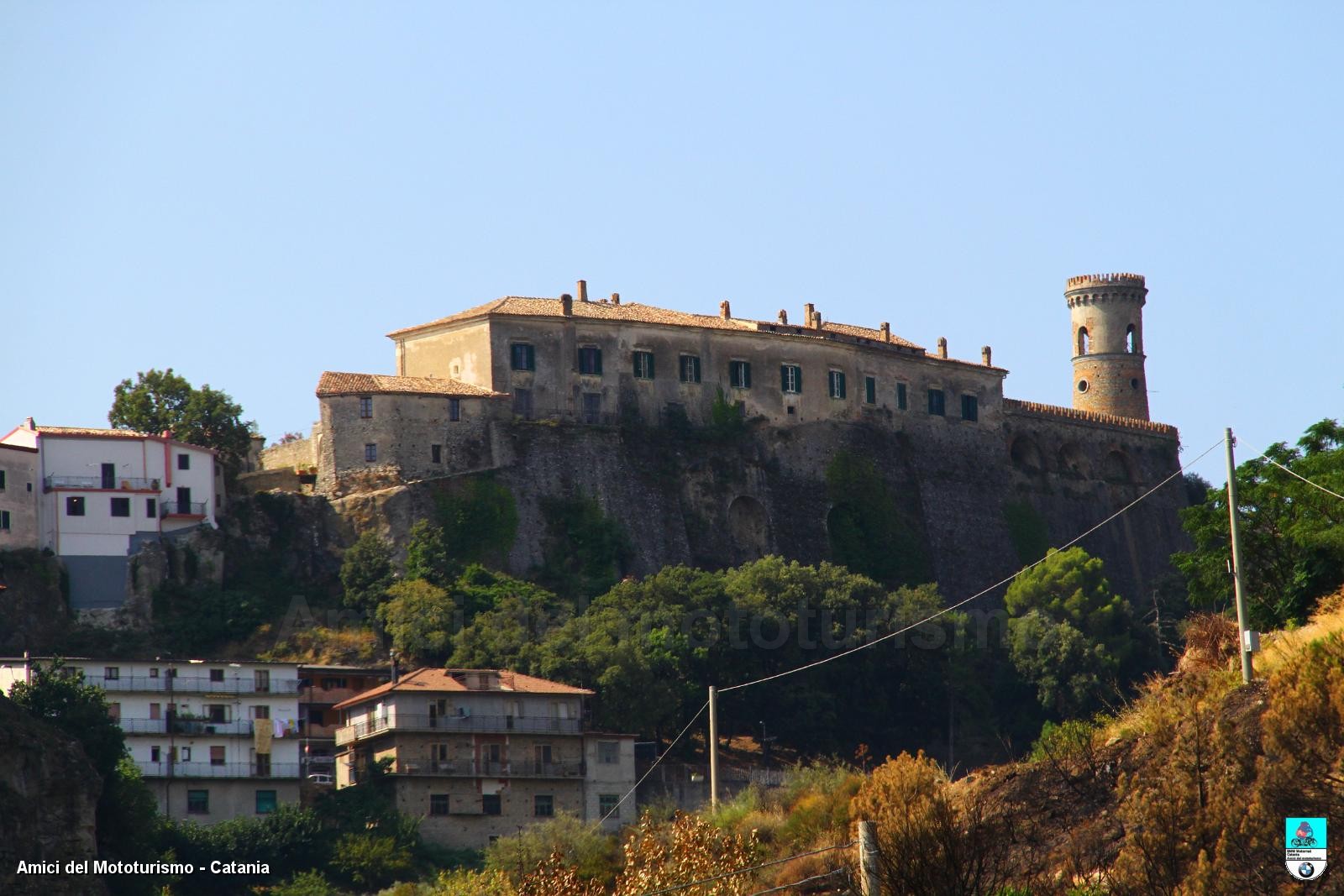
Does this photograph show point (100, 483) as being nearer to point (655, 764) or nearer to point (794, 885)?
point (655, 764)

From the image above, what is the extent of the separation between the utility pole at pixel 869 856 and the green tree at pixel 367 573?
1794 inches

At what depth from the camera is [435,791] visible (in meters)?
62.0

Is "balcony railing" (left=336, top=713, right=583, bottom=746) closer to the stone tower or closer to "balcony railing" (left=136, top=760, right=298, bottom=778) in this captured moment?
"balcony railing" (left=136, top=760, right=298, bottom=778)

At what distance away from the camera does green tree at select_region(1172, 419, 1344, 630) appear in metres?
40.1

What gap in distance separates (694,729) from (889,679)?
24.0 ft

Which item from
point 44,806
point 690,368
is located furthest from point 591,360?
point 44,806

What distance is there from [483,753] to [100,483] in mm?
15325

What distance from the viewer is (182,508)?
232ft

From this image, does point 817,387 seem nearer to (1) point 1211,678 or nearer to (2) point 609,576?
(2) point 609,576

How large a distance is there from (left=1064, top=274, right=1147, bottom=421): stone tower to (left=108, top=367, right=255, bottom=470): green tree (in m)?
37.9

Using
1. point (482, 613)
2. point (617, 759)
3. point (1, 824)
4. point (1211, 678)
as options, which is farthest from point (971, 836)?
point (482, 613)

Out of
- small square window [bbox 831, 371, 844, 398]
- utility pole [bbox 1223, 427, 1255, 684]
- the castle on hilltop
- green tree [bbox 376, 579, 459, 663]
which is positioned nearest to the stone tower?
the castle on hilltop

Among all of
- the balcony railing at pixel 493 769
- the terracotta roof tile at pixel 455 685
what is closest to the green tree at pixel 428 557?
the terracotta roof tile at pixel 455 685

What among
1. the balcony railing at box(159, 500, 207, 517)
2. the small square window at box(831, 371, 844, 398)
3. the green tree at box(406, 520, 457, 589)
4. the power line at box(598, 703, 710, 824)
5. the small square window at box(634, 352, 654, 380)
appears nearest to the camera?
the power line at box(598, 703, 710, 824)
